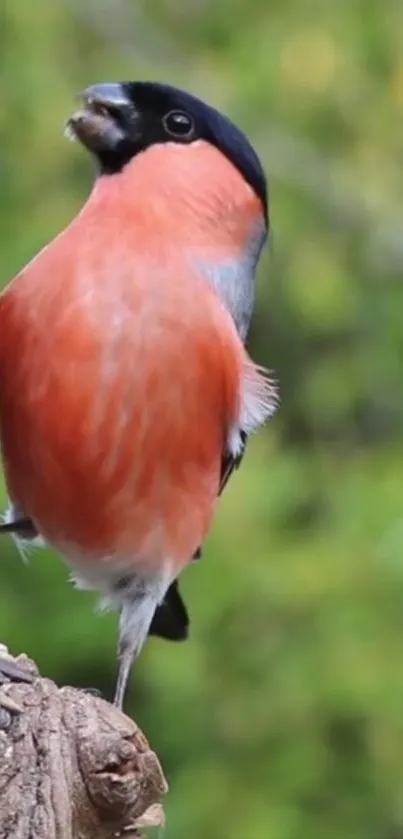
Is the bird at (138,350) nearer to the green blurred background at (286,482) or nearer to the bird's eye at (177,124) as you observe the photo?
the bird's eye at (177,124)

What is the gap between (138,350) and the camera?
2051mm

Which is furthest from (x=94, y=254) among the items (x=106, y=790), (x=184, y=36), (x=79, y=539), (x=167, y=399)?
(x=184, y=36)

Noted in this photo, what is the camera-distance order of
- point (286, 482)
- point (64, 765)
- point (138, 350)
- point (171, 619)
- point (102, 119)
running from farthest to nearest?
point (286, 482)
point (171, 619)
point (102, 119)
point (138, 350)
point (64, 765)

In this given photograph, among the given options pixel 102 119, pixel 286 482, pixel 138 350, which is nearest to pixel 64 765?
pixel 138 350

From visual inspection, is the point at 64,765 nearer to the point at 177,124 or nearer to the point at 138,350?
the point at 138,350

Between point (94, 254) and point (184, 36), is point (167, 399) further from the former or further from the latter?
point (184, 36)

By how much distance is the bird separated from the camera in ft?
6.75

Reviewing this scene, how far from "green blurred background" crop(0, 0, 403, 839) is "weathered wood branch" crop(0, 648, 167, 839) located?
158 centimetres

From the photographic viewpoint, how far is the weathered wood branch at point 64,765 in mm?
1568

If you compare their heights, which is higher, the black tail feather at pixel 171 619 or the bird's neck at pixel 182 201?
the bird's neck at pixel 182 201

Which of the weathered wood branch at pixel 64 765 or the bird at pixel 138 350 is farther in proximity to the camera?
the bird at pixel 138 350

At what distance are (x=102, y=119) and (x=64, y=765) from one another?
3.01 ft

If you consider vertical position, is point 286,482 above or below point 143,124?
below

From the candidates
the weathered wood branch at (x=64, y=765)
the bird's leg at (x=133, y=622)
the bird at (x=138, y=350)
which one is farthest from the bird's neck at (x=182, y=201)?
the weathered wood branch at (x=64, y=765)
